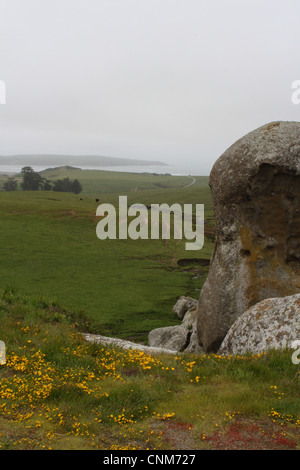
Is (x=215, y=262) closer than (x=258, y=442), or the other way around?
(x=258, y=442)

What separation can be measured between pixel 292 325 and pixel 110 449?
695 centimetres

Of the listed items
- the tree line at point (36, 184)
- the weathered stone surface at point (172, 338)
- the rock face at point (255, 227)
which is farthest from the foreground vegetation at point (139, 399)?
the tree line at point (36, 184)

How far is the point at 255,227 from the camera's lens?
71.9 feet

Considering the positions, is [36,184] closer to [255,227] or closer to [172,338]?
[172,338]

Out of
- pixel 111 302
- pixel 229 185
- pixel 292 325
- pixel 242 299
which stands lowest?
pixel 111 302

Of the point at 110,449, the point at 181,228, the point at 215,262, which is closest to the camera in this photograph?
the point at 110,449

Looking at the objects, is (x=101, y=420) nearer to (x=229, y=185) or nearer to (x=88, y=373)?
(x=88, y=373)

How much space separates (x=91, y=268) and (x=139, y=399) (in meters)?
50.6

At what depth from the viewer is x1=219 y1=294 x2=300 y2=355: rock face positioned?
38.4 ft

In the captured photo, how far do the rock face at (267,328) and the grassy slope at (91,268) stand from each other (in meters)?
13.9

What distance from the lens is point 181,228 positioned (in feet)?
291

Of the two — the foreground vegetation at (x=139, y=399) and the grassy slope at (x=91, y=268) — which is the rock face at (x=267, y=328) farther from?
the grassy slope at (x=91, y=268)

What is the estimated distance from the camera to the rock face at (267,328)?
460 inches

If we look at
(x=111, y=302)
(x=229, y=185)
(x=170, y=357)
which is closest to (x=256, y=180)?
(x=229, y=185)
